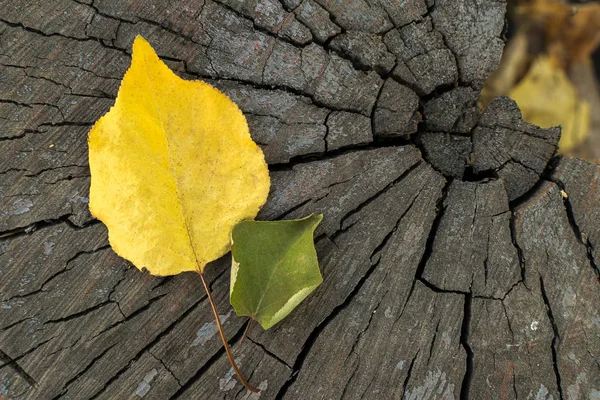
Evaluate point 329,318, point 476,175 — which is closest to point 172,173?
point 329,318

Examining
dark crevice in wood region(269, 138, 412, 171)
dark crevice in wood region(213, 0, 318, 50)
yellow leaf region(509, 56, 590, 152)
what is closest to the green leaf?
dark crevice in wood region(269, 138, 412, 171)

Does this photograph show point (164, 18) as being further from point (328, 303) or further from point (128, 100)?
point (328, 303)

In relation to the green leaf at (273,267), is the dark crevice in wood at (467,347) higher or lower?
lower

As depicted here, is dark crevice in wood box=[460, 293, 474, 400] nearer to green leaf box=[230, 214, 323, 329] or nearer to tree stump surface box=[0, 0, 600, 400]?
tree stump surface box=[0, 0, 600, 400]

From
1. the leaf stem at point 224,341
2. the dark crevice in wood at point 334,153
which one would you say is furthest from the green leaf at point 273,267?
the dark crevice in wood at point 334,153

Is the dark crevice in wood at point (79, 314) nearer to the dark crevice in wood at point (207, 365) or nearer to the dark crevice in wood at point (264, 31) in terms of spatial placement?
the dark crevice in wood at point (207, 365)

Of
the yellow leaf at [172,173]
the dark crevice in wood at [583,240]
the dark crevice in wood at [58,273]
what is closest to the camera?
the yellow leaf at [172,173]

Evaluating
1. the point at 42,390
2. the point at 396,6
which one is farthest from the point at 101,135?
the point at 396,6

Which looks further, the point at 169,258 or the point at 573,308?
the point at 573,308
